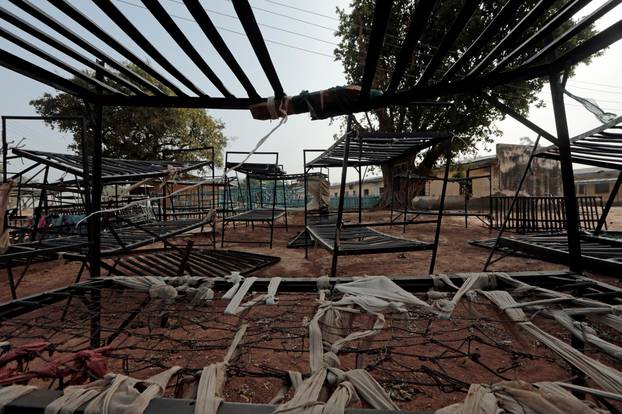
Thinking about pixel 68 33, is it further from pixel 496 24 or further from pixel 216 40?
pixel 496 24

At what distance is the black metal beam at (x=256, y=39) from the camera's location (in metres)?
0.94

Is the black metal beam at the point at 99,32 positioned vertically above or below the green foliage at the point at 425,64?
below

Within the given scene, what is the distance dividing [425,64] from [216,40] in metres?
12.6

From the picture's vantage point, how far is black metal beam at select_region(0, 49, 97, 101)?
1.23 meters

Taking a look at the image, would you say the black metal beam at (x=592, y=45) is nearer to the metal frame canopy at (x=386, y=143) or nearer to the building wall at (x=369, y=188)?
the metal frame canopy at (x=386, y=143)

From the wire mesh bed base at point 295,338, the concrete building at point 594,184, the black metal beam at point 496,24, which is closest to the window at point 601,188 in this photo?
the concrete building at point 594,184

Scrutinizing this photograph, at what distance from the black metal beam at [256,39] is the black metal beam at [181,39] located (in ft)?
0.94

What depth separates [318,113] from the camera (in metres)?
1.66

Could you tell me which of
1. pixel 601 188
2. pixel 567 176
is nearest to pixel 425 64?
pixel 567 176

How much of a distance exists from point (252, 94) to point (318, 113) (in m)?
0.41

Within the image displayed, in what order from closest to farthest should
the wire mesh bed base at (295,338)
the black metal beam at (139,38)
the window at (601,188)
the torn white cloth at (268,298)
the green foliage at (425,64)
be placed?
1. the wire mesh bed base at (295,338)
2. the black metal beam at (139,38)
3. the torn white cloth at (268,298)
4. the green foliage at (425,64)
5. the window at (601,188)


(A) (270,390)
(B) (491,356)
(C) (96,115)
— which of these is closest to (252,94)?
(C) (96,115)

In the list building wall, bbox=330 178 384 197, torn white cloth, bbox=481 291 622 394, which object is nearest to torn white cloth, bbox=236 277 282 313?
torn white cloth, bbox=481 291 622 394

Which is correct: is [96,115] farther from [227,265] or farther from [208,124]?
[208,124]
